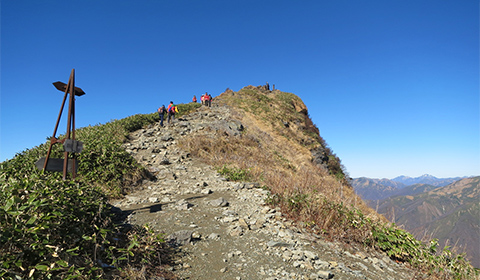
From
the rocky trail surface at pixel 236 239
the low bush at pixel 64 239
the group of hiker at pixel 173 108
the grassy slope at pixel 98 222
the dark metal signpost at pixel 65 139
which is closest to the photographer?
the low bush at pixel 64 239

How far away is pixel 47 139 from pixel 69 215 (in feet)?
41.5

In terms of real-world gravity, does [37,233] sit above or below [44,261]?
above

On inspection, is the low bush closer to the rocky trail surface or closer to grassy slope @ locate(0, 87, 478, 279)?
grassy slope @ locate(0, 87, 478, 279)

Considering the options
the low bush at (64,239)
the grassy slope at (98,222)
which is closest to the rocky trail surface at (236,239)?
the grassy slope at (98,222)

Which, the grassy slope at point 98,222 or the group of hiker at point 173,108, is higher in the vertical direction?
the group of hiker at point 173,108

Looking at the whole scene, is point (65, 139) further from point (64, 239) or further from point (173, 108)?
point (173, 108)

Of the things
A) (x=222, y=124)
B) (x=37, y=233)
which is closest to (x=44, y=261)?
(x=37, y=233)

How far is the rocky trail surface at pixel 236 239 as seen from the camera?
4.06 m

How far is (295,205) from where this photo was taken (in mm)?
6371

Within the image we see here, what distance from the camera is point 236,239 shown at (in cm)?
505

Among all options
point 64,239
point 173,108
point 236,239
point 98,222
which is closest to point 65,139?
point 98,222

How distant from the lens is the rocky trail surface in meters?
4.06

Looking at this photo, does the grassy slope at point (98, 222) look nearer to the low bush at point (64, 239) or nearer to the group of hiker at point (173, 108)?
the low bush at point (64, 239)

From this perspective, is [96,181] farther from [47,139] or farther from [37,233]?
[47,139]
